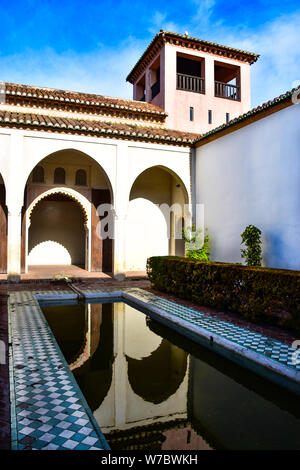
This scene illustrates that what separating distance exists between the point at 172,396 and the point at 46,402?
1.27 m

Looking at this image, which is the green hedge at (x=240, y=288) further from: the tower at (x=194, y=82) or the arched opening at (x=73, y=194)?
the tower at (x=194, y=82)

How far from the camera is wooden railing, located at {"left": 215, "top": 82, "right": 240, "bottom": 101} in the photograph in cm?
1560

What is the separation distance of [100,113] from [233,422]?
491 inches

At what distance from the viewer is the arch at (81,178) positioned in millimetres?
13231

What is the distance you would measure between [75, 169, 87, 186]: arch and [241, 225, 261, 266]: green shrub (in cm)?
683

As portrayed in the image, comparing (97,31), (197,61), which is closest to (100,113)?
(97,31)

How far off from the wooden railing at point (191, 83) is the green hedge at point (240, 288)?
8929 millimetres

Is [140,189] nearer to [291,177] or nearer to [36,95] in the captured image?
[36,95]

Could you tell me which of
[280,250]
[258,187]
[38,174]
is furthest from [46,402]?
[38,174]

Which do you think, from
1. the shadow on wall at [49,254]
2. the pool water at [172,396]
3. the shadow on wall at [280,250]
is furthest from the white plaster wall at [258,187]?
the shadow on wall at [49,254]

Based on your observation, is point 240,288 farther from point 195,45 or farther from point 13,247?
point 195,45

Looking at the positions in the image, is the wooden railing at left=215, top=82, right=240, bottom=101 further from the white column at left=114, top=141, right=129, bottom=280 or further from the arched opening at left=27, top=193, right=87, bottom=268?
the arched opening at left=27, top=193, right=87, bottom=268

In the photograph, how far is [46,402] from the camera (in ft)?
10.3
